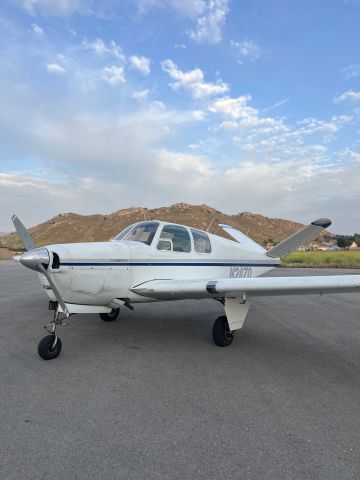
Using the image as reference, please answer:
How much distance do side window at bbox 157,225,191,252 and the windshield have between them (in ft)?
0.59

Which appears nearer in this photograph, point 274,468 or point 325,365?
point 274,468

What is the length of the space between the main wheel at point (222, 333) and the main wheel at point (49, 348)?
2.33 metres

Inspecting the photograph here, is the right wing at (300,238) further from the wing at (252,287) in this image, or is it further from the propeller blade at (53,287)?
the propeller blade at (53,287)

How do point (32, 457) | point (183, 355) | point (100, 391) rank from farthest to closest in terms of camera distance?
point (183, 355)
point (100, 391)
point (32, 457)

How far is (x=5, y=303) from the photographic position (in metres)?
8.34

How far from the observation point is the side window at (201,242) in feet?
20.4

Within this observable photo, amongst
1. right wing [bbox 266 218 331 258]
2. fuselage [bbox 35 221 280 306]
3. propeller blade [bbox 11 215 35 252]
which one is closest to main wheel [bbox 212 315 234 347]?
fuselage [bbox 35 221 280 306]

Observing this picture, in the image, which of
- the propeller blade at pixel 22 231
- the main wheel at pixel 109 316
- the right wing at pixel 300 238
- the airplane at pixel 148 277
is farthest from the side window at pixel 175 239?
the propeller blade at pixel 22 231

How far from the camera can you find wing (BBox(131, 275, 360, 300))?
13.1 ft

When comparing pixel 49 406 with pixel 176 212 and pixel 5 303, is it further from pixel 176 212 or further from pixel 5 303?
pixel 176 212

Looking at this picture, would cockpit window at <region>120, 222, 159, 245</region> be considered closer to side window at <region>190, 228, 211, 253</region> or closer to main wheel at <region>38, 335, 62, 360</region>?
side window at <region>190, 228, 211, 253</region>

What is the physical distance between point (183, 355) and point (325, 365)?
1910mm

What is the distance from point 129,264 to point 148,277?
0.45 meters

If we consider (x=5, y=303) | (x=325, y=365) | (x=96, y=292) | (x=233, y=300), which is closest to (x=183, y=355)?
(x=233, y=300)
